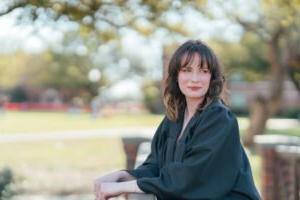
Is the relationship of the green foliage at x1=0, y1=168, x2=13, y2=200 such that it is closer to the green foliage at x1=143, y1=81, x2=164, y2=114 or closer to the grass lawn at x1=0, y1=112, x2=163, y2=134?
the grass lawn at x1=0, y1=112, x2=163, y2=134

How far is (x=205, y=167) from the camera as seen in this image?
241 centimetres

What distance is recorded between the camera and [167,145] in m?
2.64

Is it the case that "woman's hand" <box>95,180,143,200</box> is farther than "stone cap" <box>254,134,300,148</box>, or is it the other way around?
"stone cap" <box>254,134,300,148</box>

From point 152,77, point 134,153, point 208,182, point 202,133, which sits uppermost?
point 202,133

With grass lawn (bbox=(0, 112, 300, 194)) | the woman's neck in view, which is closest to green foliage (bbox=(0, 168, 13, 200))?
grass lawn (bbox=(0, 112, 300, 194))

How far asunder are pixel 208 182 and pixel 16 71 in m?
55.4

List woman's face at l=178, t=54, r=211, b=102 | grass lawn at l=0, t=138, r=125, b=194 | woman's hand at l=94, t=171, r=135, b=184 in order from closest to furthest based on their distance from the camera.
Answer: woman's face at l=178, t=54, r=211, b=102 → woman's hand at l=94, t=171, r=135, b=184 → grass lawn at l=0, t=138, r=125, b=194

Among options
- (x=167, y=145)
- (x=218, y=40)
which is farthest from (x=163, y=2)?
(x=218, y=40)

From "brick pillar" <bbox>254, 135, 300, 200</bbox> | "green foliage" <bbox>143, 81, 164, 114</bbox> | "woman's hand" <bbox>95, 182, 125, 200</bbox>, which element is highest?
"woman's hand" <bbox>95, 182, 125, 200</bbox>

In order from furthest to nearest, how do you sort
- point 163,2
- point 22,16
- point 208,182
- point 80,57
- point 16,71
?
point 16,71 → point 80,57 → point 163,2 → point 22,16 → point 208,182

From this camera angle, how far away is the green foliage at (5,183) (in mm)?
6285

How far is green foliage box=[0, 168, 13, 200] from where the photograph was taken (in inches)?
247

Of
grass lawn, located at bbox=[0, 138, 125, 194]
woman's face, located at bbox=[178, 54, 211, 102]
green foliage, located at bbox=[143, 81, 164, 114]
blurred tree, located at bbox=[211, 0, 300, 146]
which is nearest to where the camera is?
woman's face, located at bbox=[178, 54, 211, 102]

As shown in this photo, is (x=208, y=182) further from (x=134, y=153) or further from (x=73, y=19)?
(x=73, y=19)
